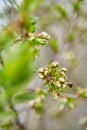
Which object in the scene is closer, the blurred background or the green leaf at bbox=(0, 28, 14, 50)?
the green leaf at bbox=(0, 28, 14, 50)

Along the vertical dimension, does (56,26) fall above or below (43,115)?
above

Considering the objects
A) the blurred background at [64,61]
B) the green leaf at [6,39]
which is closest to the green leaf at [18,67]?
the green leaf at [6,39]

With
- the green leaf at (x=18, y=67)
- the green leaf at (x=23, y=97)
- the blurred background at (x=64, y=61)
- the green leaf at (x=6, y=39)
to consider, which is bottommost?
the green leaf at (x=18, y=67)

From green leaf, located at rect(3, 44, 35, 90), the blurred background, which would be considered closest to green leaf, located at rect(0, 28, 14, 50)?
green leaf, located at rect(3, 44, 35, 90)

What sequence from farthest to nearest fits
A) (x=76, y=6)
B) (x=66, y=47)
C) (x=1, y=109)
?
(x=66, y=47)
(x=76, y=6)
(x=1, y=109)

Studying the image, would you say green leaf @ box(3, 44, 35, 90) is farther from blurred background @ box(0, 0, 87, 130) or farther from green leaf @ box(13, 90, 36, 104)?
blurred background @ box(0, 0, 87, 130)

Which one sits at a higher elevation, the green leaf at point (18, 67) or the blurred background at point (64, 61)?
the blurred background at point (64, 61)

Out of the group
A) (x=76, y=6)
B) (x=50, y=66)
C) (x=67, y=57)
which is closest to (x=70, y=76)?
(x=67, y=57)

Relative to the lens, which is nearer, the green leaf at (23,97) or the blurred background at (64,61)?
the green leaf at (23,97)

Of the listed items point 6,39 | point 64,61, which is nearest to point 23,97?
point 6,39

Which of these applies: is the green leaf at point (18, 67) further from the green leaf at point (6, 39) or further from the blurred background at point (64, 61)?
the blurred background at point (64, 61)

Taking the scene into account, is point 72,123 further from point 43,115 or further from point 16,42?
point 16,42
